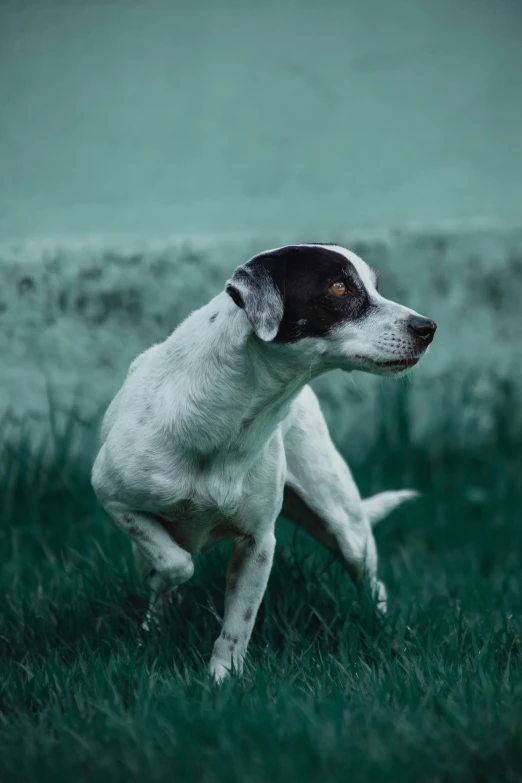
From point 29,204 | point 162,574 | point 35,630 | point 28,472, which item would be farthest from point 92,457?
point 162,574

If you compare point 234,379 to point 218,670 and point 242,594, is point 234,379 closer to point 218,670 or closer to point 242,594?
point 242,594

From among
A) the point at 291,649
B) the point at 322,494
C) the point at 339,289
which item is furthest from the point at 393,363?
the point at 291,649

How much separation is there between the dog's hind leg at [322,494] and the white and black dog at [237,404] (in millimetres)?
366

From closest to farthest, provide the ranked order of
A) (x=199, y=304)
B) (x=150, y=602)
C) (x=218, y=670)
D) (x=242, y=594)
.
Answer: (x=218, y=670), (x=242, y=594), (x=150, y=602), (x=199, y=304)

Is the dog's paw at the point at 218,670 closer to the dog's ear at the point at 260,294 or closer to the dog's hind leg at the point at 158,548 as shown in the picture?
the dog's hind leg at the point at 158,548

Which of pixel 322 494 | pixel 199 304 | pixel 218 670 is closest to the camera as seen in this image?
pixel 218 670

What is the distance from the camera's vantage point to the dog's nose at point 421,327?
2908 millimetres

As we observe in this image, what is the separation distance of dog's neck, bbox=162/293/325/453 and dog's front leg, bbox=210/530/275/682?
15.7 inches

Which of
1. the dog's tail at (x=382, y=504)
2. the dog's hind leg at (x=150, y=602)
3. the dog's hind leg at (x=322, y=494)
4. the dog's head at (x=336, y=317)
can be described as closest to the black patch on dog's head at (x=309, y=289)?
the dog's head at (x=336, y=317)

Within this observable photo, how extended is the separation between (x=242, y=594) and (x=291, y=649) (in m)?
0.27

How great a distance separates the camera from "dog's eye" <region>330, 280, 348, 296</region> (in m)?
2.91

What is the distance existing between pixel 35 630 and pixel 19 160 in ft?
9.30

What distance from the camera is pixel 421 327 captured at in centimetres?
291

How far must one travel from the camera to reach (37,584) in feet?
13.9
